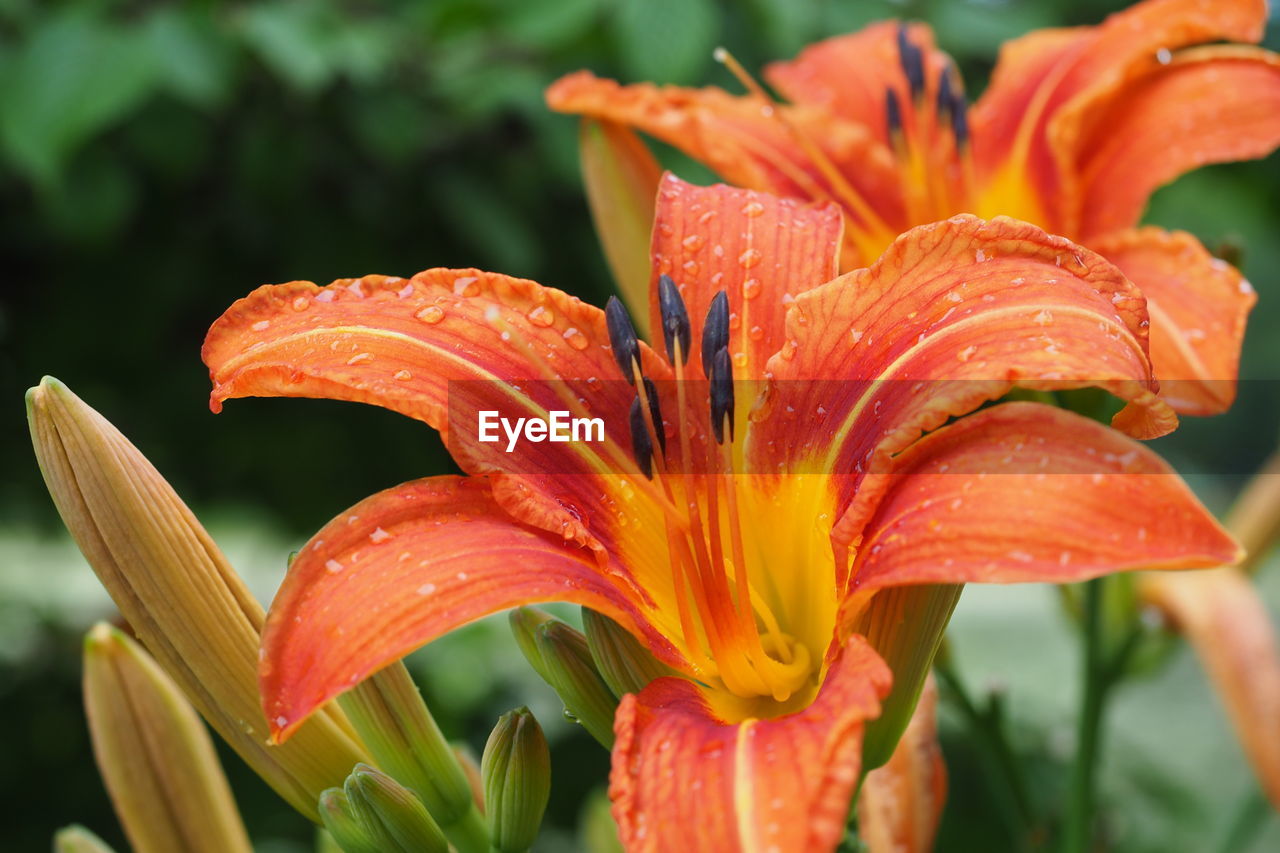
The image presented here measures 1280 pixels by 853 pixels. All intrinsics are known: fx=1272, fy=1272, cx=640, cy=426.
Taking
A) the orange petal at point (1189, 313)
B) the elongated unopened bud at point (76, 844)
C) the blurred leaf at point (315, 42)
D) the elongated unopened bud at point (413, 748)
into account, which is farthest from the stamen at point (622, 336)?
the blurred leaf at point (315, 42)

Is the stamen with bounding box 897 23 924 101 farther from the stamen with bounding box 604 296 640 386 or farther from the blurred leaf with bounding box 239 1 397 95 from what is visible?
the blurred leaf with bounding box 239 1 397 95

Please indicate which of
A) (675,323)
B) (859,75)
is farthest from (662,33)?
(675,323)

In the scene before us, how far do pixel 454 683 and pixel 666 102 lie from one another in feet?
5.11

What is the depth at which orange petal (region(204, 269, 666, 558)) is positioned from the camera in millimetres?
647

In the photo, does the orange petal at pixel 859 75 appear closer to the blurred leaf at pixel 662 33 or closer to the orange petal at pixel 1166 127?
the orange petal at pixel 1166 127

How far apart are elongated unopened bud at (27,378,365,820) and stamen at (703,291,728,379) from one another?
0.93ft

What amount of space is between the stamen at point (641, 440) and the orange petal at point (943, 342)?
0.08 metres

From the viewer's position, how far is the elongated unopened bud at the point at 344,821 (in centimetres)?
71

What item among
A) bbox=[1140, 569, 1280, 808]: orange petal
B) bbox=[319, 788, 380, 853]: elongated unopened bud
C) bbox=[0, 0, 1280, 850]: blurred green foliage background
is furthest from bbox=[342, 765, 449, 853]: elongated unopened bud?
bbox=[0, 0, 1280, 850]: blurred green foliage background

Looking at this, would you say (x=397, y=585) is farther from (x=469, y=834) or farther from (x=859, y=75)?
(x=859, y=75)

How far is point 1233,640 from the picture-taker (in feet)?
4.09

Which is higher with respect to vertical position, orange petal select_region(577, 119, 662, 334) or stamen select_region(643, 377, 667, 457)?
orange petal select_region(577, 119, 662, 334)

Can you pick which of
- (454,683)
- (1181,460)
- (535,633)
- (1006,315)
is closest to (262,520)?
(454,683)

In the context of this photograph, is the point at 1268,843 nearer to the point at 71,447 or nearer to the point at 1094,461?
the point at 1094,461
